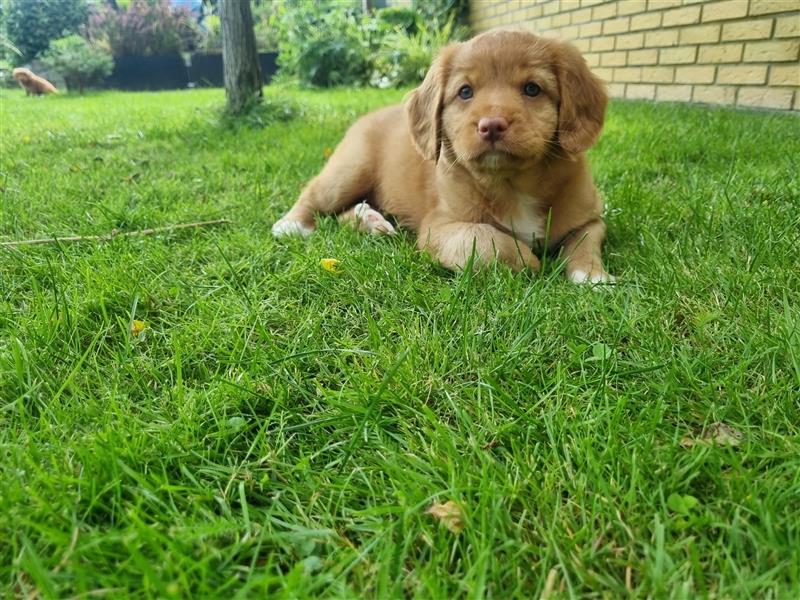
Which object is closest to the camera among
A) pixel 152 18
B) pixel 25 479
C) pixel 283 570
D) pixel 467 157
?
pixel 283 570

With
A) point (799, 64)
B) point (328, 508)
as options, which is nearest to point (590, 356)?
point (328, 508)

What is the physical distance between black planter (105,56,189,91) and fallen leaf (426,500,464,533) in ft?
54.8

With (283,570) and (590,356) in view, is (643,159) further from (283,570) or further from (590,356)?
(283,570)

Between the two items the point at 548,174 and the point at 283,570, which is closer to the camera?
the point at 283,570

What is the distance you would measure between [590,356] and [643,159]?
2415 mm

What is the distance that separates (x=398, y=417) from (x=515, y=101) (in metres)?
1.34

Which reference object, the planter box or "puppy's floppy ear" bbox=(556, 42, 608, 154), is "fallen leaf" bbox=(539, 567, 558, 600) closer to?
"puppy's floppy ear" bbox=(556, 42, 608, 154)

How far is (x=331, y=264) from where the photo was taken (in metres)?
2.09

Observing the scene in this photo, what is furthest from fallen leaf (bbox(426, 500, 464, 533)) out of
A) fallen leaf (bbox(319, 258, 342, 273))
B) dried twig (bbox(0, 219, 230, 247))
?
dried twig (bbox(0, 219, 230, 247))

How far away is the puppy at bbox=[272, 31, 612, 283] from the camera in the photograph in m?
2.05

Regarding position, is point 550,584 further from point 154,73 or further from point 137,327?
point 154,73

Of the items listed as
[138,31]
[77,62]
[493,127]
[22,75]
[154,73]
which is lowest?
[154,73]

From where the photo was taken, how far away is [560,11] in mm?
7500

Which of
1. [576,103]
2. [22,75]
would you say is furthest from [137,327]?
[22,75]
